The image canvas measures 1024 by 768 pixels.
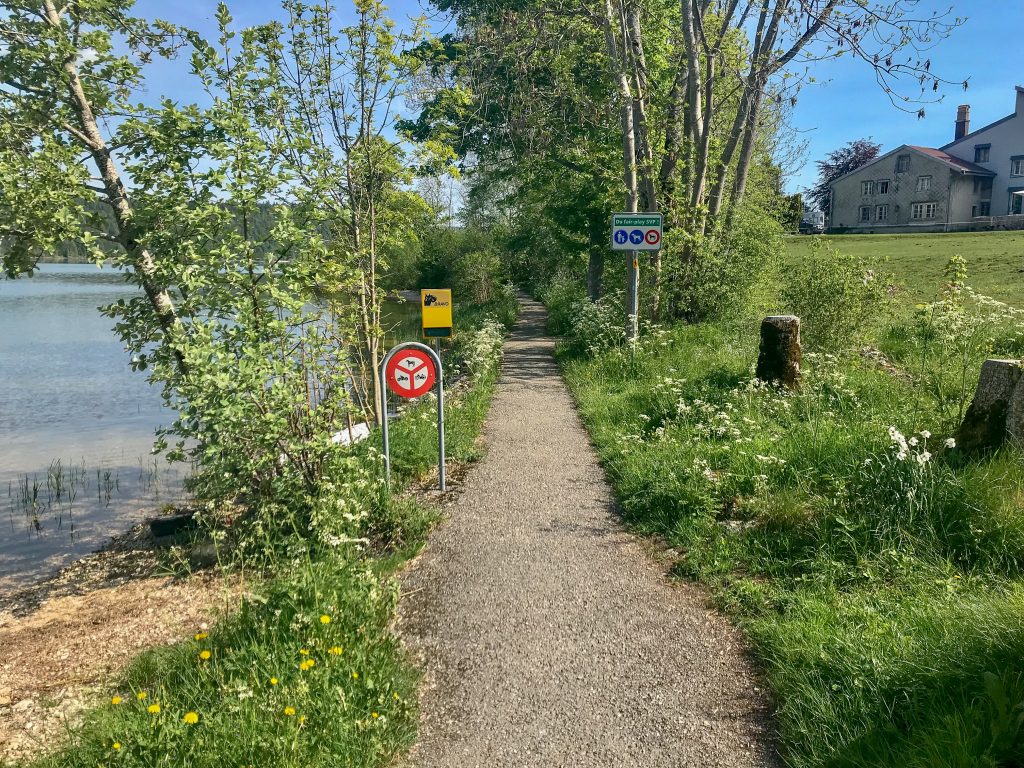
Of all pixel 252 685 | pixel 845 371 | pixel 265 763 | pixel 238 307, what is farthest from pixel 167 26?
pixel 845 371

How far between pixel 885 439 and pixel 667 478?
1.83 m

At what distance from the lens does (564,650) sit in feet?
12.9

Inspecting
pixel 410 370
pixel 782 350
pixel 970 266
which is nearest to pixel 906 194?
pixel 970 266

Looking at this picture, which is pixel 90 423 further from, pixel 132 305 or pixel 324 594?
pixel 324 594

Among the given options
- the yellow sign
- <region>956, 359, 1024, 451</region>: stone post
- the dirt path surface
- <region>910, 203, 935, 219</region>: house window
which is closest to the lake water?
the dirt path surface

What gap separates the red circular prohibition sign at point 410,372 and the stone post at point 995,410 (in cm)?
457

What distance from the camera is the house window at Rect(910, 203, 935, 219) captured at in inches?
2221

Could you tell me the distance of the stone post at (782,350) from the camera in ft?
26.9

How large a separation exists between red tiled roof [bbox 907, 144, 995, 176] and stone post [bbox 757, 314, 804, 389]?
192 ft

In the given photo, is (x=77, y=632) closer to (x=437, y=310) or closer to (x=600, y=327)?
(x=437, y=310)

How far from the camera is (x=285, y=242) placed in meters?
5.82

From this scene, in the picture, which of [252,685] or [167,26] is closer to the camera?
[252,685]

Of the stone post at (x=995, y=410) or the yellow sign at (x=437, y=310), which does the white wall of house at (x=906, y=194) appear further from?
the stone post at (x=995, y=410)

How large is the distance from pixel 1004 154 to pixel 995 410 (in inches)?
2644
